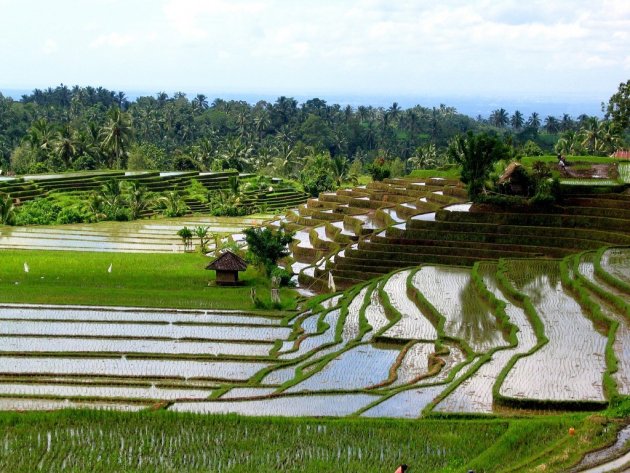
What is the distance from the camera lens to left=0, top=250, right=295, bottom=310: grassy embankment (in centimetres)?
2102

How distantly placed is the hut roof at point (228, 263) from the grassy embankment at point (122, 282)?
1.64ft

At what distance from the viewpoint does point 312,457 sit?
1030cm

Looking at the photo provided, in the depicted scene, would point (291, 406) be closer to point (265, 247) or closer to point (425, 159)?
point (265, 247)

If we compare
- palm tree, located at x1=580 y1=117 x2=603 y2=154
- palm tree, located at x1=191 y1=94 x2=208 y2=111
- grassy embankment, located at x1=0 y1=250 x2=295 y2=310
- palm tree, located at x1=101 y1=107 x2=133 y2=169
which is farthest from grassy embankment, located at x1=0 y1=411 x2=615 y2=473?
palm tree, located at x1=191 y1=94 x2=208 y2=111

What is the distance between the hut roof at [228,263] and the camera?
2322 cm

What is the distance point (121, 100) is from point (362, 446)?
96.2 meters

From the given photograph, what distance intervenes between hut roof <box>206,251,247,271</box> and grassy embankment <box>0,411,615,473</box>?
11.6m

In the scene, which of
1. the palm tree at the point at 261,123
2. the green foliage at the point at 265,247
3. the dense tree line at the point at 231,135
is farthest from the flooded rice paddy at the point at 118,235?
the palm tree at the point at 261,123

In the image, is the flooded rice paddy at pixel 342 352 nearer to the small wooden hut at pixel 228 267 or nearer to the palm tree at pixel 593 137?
the small wooden hut at pixel 228 267

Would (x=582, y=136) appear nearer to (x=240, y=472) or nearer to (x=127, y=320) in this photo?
(x=127, y=320)

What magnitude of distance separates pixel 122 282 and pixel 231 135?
53205 mm

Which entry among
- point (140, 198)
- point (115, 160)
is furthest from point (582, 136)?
point (115, 160)

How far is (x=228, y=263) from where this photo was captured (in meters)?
23.3

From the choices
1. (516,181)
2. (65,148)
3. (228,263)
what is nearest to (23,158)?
(65,148)
